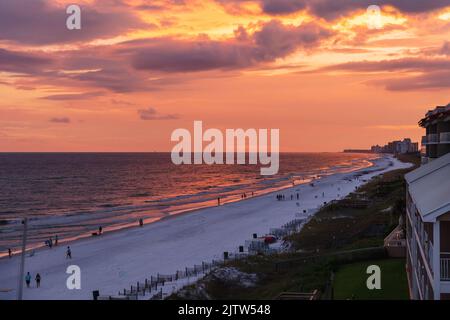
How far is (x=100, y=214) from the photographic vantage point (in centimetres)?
7362

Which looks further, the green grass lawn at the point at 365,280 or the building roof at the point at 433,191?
the green grass lawn at the point at 365,280

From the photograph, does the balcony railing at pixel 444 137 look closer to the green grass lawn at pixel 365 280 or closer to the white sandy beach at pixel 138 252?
the green grass lawn at pixel 365 280

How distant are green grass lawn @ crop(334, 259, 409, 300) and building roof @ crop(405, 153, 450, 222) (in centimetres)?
495

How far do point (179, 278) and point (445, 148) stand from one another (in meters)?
16.8

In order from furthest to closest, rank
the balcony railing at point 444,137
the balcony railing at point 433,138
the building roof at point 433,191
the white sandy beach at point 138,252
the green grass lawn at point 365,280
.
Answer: the white sandy beach at point 138,252
the balcony railing at point 433,138
the balcony railing at point 444,137
the green grass lawn at point 365,280
the building roof at point 433,191

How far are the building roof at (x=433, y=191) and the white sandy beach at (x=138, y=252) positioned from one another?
18.6 m

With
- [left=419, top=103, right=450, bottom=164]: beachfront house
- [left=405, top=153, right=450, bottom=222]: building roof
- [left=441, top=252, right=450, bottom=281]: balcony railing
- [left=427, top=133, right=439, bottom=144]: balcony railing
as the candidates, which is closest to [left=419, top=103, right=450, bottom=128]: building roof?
[left=419, top=103, right=450, bottom=164]: beachfront house

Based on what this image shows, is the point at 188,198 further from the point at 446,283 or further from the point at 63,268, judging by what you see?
the point at 446,283

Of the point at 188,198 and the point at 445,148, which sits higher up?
the point at 445,148

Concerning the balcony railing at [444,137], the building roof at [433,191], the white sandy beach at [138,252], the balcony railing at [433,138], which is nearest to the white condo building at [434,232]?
the building roof at [433,191]

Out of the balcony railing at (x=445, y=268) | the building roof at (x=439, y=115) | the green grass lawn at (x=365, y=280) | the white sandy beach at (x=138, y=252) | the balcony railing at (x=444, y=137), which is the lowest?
the white sandy beach at (x=138, y=252)

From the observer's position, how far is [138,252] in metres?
43.2

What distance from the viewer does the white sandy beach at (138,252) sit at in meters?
32.5
